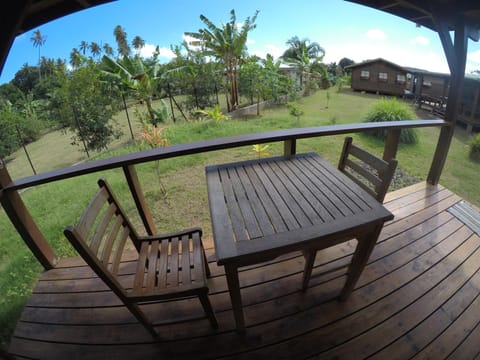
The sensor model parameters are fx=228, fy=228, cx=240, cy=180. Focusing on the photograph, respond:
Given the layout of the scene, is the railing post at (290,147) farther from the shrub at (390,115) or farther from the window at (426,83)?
the window at (426,83)

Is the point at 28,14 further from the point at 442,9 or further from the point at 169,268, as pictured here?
the point at 442,9

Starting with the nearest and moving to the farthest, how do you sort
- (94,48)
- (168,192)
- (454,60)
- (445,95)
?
1. (454,60)
2. (168,192)
3. (445,95)
4. (94,48)

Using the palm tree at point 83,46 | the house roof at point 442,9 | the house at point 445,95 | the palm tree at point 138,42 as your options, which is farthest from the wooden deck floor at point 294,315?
the palm tree at point 83,46

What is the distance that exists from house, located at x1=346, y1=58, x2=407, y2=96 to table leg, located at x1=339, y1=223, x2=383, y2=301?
63.4ft

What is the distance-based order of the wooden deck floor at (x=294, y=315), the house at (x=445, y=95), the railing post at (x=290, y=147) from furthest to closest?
the house at (x=445, y=95)
the railing post at (x=290, y=147)
the wooden deck floor at (x=294, y=315)

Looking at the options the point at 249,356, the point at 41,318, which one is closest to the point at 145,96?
the point at 41,318

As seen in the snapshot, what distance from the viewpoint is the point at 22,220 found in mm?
1707

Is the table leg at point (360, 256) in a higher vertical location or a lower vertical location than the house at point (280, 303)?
higher

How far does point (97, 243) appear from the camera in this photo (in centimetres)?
110

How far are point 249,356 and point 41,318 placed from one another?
144 cm

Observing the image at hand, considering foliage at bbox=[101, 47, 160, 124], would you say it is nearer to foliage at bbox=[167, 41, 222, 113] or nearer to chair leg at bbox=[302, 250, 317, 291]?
foliage at bbox=[167, 41, 222, 113]

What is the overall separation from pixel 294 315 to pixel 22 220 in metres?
2.07

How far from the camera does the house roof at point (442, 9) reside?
6.85 ft

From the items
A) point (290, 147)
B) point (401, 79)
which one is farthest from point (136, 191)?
point (401, 79)
